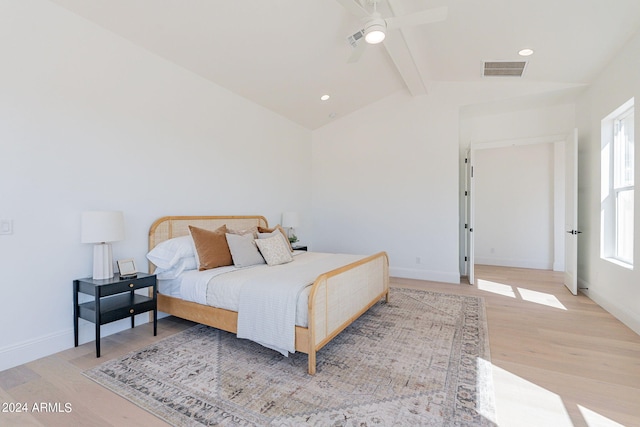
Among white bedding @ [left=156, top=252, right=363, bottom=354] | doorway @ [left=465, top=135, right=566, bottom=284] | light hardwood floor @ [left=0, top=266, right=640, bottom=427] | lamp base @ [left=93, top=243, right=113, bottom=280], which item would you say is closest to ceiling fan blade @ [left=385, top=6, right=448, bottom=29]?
white bedding @ [left=156, top=252, right=363, bottom=354]

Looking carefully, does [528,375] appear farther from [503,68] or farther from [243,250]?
[503,68]

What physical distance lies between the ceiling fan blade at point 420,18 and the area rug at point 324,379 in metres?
2.73

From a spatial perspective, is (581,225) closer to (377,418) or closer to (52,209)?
(377,418)

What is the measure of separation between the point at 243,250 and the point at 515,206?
6081 millimetres

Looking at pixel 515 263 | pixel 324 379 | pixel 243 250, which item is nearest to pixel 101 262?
pixel 243 250

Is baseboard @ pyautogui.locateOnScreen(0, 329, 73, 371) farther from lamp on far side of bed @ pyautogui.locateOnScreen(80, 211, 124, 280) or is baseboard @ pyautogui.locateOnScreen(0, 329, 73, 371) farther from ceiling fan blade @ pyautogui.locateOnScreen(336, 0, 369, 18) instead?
ceiling fan blade @ pyautogui.locateOnScreen(336, 0, 369, 18)

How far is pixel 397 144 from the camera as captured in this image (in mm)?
5512

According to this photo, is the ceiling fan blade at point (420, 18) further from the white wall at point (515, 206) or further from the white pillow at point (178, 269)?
the white wall at point (515, 206)

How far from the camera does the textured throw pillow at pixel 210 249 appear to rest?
10.4 feet

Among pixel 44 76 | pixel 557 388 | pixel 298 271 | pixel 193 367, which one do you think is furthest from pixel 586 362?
pixel 44 76

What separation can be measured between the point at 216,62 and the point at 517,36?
11.2ft

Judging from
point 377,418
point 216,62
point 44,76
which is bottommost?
point 377,418

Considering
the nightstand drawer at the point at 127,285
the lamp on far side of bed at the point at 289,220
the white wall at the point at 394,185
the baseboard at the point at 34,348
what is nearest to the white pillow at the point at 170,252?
the nightstand drawer at the point at 127,285

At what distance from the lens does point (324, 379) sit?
85.8 inches
